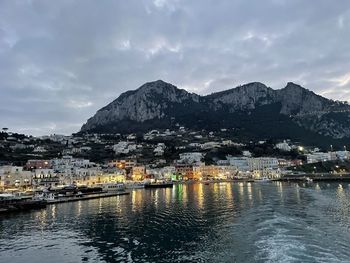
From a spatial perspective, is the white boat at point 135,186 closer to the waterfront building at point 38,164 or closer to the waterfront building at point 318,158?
the waterfront building at point 38,164

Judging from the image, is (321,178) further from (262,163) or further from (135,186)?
(135,186)

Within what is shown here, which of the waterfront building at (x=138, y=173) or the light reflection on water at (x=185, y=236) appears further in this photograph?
the waterfront building at (x=138, y=173)

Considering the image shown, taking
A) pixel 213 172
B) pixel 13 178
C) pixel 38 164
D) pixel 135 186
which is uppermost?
pixel 38 164

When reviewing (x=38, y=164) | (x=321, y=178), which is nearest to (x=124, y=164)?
(x=38, y=164)

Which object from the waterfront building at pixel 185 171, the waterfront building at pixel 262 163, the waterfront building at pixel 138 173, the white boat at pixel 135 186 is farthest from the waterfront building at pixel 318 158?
the white boat at pixel 135 186

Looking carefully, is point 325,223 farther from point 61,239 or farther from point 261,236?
point 61,239

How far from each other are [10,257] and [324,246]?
24.6 metres

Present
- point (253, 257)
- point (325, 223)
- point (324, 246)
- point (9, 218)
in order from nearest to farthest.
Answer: point (253, 257), point (324, 246), point (325, 223), point (9, 218)

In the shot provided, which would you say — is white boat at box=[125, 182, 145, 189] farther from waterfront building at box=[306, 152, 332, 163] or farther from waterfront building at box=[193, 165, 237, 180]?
waterfront building at box=[306, 152, 332, 163]

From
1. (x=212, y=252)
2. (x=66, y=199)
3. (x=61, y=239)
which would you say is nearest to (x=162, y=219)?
(x=61, y=239)

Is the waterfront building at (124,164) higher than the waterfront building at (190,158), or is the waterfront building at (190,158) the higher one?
the waterfront building at (190,158)

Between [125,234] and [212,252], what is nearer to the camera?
[212,252]

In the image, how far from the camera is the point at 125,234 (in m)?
33.8

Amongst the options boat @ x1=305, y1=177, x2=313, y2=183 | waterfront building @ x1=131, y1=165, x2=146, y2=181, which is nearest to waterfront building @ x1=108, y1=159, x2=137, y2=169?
waterfront building @ x1=131, y1=165, x2=146, y2=181
